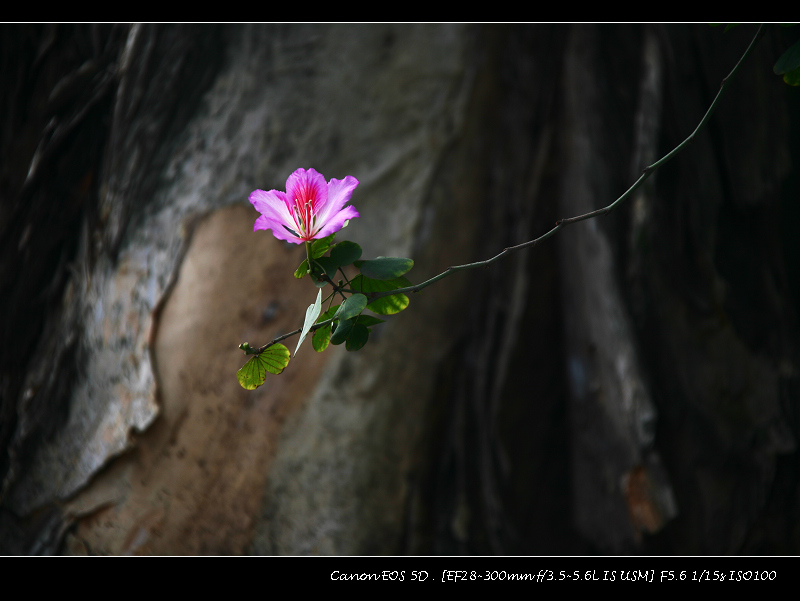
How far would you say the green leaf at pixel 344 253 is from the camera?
9.7 inches

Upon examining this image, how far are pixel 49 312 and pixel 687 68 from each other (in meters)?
1.03

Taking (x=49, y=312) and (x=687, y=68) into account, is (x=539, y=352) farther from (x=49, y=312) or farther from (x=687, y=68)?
(x=49, y=312)

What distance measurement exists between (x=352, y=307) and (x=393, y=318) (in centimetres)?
55

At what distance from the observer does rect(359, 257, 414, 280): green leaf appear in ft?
0.78

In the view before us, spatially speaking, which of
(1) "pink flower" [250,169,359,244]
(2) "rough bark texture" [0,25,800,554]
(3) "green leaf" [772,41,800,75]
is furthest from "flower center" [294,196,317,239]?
(2) "rough bark texture" [0,25,800,554]

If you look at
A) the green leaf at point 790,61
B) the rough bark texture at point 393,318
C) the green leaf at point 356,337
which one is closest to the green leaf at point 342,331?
the green leaf at point 356,337

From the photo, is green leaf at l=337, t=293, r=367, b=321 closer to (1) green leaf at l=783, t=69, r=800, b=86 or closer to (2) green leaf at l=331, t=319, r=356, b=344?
(2) green leaf at l=331, t=319, r=356, b=344

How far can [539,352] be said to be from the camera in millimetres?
924

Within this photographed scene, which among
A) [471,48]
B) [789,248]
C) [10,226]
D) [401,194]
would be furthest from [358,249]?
[789,248]

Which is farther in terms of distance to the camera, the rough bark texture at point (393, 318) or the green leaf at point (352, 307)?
the rough bark texture at point (393, 318)

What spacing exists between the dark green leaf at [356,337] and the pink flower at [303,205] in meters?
0.04

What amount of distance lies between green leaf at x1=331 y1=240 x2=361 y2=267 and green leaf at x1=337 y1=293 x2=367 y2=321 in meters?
0.02

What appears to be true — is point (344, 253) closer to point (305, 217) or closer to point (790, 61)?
point (305, 217)

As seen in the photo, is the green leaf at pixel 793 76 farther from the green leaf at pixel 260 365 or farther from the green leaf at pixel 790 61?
the green leaf at pixel 260 365
